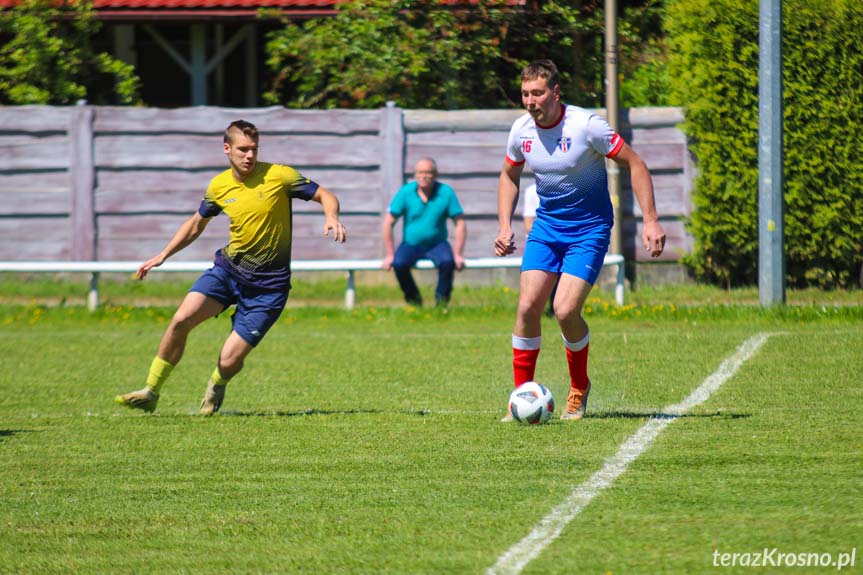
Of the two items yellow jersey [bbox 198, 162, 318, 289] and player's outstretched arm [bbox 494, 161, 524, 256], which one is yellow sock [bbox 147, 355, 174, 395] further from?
player's outstretched arm [bbox 494, 161, 524, 256]

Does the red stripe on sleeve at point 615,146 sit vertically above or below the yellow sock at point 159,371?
above

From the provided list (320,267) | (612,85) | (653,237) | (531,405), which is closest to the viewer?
(653,237)

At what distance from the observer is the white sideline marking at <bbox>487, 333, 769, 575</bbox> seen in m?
5.30

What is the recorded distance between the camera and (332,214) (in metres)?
8.65

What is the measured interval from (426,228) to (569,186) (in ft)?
22.7

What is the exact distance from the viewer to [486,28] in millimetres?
19219

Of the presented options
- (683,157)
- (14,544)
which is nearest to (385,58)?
(683,157)

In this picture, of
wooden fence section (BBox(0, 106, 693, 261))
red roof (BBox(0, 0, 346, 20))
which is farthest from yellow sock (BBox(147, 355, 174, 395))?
red roof (BBox(0, 0, 346, 20))

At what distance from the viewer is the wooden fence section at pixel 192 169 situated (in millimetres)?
17422

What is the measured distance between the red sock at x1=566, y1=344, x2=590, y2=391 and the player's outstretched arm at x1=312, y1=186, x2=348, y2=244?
1.56 meters

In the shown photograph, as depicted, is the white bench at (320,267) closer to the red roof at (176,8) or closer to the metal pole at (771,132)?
the metal pole at (771,132)

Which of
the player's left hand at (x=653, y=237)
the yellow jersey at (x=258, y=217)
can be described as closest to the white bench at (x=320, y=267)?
the yellow jersey at (x=258, y=217)

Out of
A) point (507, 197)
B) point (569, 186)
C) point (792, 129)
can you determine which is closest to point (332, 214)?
point (507, 197)

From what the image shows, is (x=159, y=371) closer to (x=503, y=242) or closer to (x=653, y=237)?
(x=503, y=242)
